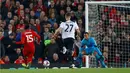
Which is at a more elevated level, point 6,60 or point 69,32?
point 69,32

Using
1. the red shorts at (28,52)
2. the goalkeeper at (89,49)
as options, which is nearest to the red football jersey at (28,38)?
the red shorts at (28,52)

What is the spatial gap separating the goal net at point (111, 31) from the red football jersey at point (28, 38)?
6.52 ft

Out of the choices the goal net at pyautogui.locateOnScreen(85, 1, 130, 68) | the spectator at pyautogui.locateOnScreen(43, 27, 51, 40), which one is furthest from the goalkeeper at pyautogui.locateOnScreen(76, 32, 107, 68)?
the spectator at pyautogui.locateOnScreen(43, 27, 51, 40)

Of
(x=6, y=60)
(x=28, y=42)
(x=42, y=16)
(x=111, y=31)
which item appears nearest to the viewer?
(x=28, y=42)

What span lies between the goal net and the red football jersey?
1.99 m

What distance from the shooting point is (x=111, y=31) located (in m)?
18.9

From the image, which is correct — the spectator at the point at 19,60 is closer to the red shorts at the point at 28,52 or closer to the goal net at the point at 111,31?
the red shorts at the point at 28,52

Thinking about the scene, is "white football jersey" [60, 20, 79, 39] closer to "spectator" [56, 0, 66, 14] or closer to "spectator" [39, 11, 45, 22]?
"spectator" [39, 11, 45, 22]

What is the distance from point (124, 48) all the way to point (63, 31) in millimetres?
3038

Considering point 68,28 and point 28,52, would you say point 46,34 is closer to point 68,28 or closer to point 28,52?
point 28,52

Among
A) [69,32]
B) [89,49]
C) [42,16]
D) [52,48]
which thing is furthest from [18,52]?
[69,32]

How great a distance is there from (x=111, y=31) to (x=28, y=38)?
3.13 metres

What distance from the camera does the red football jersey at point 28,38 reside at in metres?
17.7

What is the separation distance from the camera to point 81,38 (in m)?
19.2
